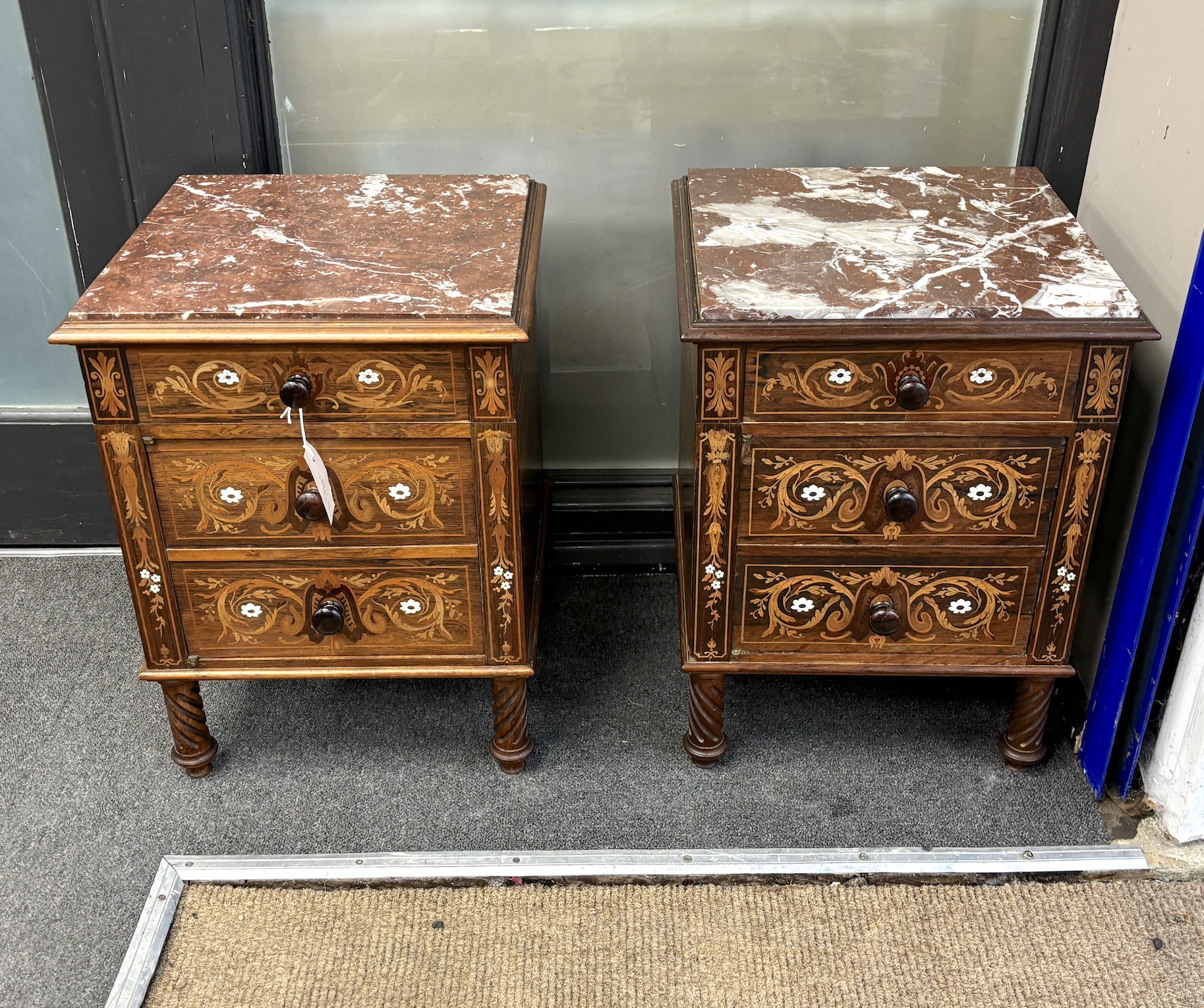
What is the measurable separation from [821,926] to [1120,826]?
498 millimetres

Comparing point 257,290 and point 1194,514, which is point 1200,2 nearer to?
point 1194,514

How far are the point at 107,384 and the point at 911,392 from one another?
1021mm

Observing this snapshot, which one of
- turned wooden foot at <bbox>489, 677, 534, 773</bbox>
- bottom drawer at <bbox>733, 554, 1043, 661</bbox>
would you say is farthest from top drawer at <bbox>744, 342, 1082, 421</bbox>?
turned wooden foot at <bbox>489, 677, 534, 773</bbox>

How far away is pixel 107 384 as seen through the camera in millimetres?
1527

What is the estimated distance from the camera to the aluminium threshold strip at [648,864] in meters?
1.71

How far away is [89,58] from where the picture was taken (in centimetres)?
196

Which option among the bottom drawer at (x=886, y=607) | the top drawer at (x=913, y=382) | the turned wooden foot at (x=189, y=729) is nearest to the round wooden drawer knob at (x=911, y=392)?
the top drawer at (x=913, y=382)

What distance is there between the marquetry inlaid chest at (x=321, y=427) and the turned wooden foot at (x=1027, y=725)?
→ 0.75 meters

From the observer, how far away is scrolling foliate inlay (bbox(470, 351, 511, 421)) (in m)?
1.51

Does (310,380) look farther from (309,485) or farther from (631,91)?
(631,91)

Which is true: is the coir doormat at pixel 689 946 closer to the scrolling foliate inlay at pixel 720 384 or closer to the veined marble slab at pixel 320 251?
the scrolling foliate inlay at pixel 720 384

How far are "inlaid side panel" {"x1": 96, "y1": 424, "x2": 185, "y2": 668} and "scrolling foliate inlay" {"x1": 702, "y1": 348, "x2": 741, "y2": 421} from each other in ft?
2.43

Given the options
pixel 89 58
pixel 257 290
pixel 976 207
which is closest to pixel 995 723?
pixel 976 207

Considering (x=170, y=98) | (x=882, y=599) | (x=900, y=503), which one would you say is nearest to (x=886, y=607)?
(x=882, y=599)
